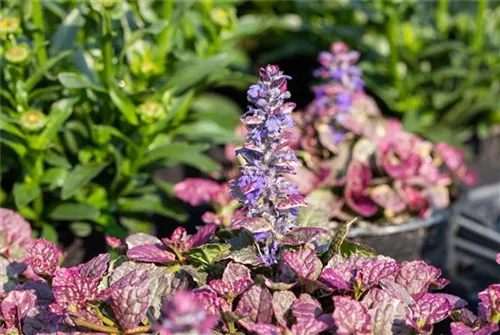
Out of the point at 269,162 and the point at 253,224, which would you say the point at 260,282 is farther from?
the point at 269,162

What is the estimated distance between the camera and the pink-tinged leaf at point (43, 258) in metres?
1.82

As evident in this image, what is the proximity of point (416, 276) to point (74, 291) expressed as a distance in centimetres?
71

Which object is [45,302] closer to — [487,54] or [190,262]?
[190,262]

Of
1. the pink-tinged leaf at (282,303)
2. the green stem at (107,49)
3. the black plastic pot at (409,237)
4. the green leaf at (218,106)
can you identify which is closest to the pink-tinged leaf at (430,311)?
the pink-tinged leaf at (282,303)

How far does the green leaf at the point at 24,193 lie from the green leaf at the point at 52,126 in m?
0.14

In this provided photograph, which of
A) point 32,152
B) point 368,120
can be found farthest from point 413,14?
point 32,152

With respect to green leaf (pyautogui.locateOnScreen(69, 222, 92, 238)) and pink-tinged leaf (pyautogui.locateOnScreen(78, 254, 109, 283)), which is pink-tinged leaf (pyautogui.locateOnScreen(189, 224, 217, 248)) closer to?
pink-tinged leaf (pyautogui.locateOnScreen(78, 254, 109, 283))

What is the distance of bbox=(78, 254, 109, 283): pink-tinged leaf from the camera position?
5.74 feet

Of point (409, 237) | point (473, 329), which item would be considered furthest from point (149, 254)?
point (409, 237)

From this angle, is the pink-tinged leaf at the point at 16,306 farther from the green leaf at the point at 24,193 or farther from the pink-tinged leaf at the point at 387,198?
the pink-tinged leaf at the point at 387,198

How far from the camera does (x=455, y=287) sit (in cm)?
309

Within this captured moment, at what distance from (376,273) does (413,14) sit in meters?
2.19

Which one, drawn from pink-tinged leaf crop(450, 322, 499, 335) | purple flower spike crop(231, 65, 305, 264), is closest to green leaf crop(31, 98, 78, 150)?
purple flower spike crop(231, 65, 305, 264)

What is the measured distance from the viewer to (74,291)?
5.54 ft
